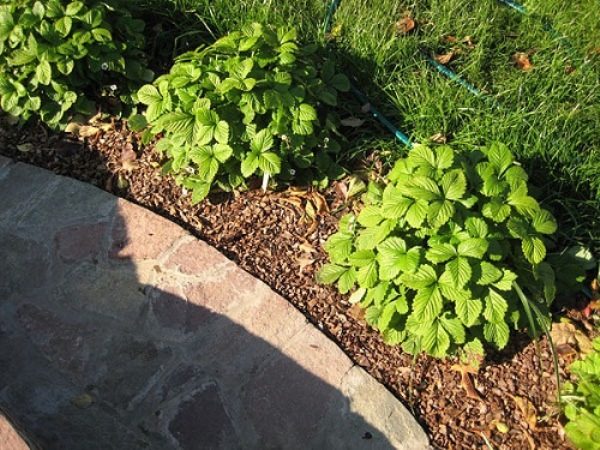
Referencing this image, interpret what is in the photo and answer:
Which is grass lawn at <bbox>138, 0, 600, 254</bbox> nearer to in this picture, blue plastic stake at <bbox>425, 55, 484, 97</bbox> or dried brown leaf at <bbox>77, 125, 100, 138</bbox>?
blue plastic stake at <bbox>425, 55, 484, 97</bbox>

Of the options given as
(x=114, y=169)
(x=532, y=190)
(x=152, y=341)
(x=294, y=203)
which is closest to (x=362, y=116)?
(x=294, y=203)

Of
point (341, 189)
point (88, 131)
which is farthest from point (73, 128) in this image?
point (341, 189)

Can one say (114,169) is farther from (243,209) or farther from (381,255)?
(381,255)

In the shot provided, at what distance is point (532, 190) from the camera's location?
137 inches

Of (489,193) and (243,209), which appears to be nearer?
(489,193)

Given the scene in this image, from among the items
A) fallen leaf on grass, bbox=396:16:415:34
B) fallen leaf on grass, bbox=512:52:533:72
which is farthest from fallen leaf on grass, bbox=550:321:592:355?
fallen leaf on grass, bbox=396:16:415:34

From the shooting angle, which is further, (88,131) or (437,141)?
(88,131)

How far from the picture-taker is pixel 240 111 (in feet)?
11.7

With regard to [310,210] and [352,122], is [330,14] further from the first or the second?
[310,210]

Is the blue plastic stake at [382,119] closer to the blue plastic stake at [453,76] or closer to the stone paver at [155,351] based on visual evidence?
the blue plastic stake at [453,76]

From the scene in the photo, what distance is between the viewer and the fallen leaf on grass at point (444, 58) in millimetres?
4295

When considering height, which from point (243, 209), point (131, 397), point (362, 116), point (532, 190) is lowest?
point (131, 397)

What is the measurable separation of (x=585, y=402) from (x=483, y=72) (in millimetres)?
1984

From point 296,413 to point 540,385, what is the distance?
3.51 feet
